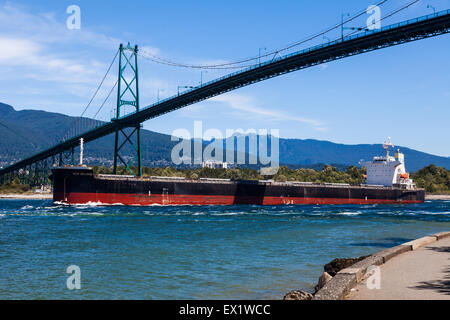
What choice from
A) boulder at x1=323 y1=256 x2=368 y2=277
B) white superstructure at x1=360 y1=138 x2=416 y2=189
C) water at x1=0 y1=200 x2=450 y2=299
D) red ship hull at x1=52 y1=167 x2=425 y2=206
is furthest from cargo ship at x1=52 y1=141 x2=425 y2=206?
boulder at x1=323 y1=256 x2=368 y2=277

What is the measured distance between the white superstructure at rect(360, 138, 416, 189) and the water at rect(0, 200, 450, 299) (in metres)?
51.8

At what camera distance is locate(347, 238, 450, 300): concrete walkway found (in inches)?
311

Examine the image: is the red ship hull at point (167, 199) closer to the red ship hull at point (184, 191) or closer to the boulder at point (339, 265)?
the red ship hull at point (184, 191)

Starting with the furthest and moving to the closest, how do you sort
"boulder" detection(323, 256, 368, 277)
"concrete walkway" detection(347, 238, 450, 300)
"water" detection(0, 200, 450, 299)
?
"boulder" detection(323, 256, 368, 277) < "water" detection(0, 200, 450, 299) < "concrete walkway" detection(347, 238, 450, 300)

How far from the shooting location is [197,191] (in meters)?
56.9

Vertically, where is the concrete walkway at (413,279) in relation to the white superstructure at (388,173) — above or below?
below

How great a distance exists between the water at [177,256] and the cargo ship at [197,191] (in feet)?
68.7

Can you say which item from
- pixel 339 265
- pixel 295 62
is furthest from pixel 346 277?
pixel 295 62

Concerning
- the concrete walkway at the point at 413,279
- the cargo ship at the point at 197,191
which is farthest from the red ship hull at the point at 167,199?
the concrete walkway at the point at 413,279

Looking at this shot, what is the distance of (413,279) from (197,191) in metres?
48.3

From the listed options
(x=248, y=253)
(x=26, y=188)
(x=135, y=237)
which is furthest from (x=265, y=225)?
(x=26, y=188)

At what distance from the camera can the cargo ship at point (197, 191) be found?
170 ft

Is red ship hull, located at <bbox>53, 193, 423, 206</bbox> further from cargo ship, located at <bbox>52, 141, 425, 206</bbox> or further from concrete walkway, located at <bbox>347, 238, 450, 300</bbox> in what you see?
concrete walkway, located at <bbox>347, 238, 450, 300</bbox>

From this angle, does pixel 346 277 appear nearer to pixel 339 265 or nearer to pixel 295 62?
pixel 339 265
